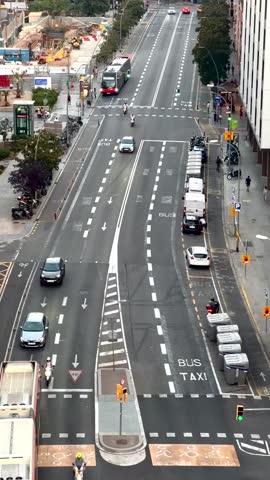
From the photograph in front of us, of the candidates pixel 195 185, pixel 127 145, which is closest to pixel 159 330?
pixel 195 185

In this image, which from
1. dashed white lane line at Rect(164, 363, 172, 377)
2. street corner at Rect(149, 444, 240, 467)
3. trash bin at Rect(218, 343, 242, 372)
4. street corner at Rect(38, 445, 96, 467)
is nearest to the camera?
street corner at Rect(38, 445, 96, 467)

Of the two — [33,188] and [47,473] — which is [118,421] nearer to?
[47,473]

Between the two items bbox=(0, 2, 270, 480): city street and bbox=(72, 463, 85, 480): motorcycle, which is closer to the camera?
bbox=(72, 463, 85, 480): motorcycle

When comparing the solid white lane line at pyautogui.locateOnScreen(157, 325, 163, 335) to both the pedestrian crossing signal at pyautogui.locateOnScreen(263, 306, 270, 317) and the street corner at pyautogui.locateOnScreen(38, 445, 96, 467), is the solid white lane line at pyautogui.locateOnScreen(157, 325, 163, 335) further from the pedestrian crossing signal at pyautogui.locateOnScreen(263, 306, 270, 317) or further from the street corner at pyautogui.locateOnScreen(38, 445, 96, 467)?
the street corner at pyautogui.locateOnScreen(38, 445, 96, 467)

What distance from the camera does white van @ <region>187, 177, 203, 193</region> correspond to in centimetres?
12544

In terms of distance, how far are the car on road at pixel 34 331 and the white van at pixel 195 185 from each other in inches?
1485

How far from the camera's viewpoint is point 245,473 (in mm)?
70938

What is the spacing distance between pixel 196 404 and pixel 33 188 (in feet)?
161

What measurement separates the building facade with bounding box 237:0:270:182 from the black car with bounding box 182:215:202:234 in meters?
16.0

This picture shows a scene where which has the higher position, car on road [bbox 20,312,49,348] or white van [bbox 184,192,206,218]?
car on road [bbox 20,312,49,348]

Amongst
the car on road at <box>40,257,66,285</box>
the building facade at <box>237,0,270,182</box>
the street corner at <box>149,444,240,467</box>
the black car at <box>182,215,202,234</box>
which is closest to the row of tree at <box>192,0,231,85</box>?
the building facade at <box>237,0,270,182</box>

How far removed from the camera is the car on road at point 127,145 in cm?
14562

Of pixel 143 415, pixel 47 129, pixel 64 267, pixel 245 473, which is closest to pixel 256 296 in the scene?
pixel 64 267

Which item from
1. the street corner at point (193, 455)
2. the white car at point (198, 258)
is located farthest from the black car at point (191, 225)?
the street corner at point (193, 455)
